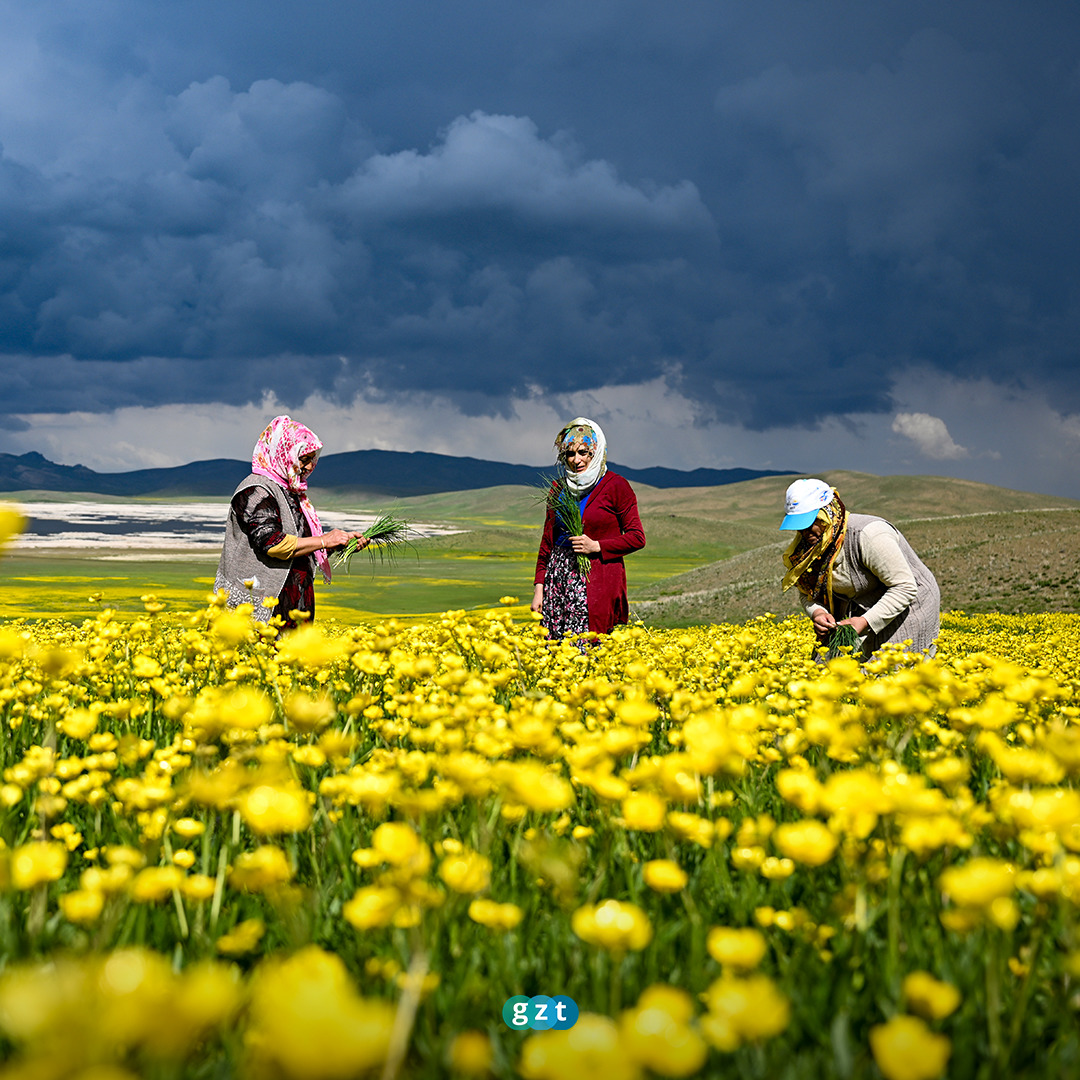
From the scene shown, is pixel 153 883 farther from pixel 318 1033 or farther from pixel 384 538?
pixel 384 538

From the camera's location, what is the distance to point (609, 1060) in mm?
906

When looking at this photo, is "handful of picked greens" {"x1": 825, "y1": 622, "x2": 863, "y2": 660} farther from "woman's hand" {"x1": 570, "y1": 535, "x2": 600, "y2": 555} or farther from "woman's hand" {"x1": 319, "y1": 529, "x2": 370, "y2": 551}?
"woman's hand" {"x1": 319, "y1": 529, "x2": 370, "y2": 551}

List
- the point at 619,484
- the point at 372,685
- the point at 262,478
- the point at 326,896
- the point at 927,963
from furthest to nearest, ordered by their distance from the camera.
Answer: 1. the point at 619,484
2. the point at 262,478
3. the point at 372,685
4. the point at 326,896
5. the point at 927,963

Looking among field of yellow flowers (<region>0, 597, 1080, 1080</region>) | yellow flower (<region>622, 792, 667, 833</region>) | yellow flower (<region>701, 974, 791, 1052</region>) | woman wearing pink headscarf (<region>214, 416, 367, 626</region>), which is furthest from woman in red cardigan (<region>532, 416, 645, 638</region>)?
yellow flower (<region>701, 974, 791, 1052</region>)

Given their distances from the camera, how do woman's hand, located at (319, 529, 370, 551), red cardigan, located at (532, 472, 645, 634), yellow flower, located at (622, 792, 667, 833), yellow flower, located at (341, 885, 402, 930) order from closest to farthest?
yellow flower, located at (341, 885, 402, 930)
yellow flower, located at (622, 792, 667, 833)
woman's hand, located at (319, 529, 370, 551)
red cardigan, located at (532, 472, 645, 634)

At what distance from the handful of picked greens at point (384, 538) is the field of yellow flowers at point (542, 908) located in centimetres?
407

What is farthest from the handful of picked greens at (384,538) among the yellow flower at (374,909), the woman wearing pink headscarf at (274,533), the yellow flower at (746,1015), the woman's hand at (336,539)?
the yellow flower at (746,1015)

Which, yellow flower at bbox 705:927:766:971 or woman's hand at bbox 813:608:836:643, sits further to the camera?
woman's hand at bbox 813:608:836:643

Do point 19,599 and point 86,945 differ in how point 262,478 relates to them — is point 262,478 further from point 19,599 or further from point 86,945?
point 19,599

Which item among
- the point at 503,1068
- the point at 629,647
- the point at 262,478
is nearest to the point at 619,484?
the point at 629,647

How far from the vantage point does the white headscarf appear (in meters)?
7.44

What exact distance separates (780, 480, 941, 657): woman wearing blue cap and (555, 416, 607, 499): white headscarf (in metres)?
1.89

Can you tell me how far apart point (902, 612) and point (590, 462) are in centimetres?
296

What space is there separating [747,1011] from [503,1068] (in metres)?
0.61
